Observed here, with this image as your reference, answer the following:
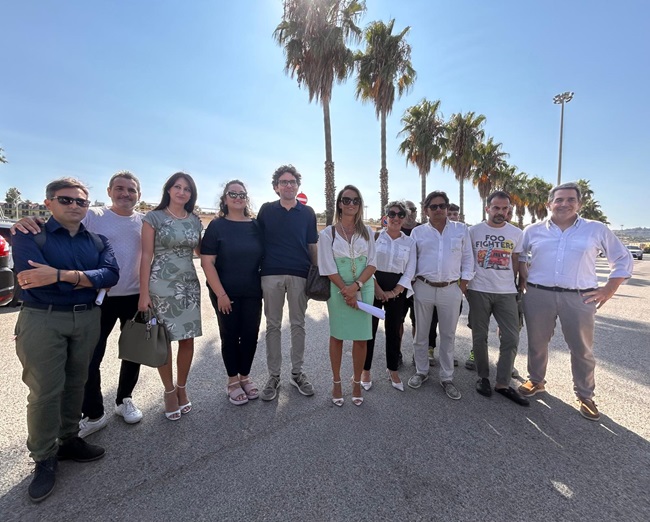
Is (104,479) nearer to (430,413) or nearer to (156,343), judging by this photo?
(156,343)

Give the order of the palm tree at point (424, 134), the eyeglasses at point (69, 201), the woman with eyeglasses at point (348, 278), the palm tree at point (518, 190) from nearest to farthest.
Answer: the eyeglasses at point (69, 201)
the woman with eyeglasses at point (348, 278)
the palm tree at point (424, 134)
the palm tree at point (518, 190)

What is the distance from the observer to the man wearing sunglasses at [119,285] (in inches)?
101

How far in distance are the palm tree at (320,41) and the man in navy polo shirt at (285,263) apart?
35.4 feet

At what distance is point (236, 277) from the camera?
9.82 ft

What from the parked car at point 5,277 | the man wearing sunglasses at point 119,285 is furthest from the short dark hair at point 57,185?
the parked car at point 5,277

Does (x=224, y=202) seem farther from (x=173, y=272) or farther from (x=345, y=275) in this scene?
(x=345, y=275)

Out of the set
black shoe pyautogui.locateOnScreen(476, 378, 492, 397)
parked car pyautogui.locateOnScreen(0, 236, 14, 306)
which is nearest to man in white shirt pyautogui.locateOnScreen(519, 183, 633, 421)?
black shoe pyautogui.locateOnScreen(476, 378, 492, 397)

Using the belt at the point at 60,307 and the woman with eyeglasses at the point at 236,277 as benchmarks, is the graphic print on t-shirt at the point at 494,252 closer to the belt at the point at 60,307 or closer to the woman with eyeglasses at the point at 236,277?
the woman with eyeglasses at the point at 236,277

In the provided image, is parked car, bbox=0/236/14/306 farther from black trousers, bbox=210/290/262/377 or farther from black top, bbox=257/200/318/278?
black top, bbox=257/200/318/278

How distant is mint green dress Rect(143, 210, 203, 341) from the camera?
2.69 metres

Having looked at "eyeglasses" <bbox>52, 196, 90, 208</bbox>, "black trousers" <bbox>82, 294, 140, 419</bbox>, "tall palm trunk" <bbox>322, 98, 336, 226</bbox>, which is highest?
"tall palm trunk" <bbox>322, 98, 336, 226</bbox>

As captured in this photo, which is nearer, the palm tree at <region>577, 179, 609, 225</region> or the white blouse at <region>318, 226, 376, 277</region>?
the white blouse at <region>318, 226, 376, 277</region>

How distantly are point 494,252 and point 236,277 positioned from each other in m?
2.77

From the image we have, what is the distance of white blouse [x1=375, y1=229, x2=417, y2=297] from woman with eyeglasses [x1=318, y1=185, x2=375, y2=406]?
0.30m
